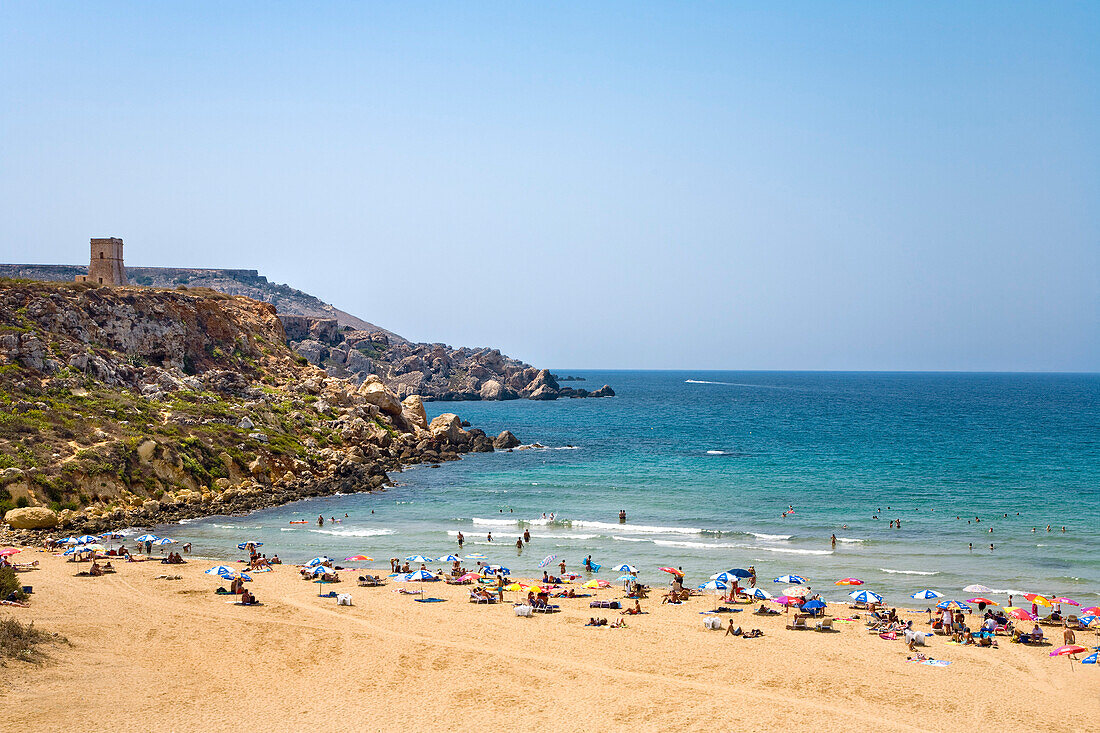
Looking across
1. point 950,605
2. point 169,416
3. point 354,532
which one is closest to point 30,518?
point 354,532

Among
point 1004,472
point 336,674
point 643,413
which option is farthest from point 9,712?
point 643,413

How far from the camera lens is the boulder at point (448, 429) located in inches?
3088

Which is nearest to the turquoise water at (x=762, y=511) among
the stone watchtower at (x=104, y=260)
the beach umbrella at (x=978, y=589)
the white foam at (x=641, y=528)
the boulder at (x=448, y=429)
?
the white foam at (x=641, y=528)

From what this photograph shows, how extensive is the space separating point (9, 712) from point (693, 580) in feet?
80.7

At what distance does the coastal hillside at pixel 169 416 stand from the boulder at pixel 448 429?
0.16 metres

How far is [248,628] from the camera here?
25609 millimetres

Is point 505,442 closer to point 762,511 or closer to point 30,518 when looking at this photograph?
point 762,511

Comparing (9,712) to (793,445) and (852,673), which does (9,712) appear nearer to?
(852,673)

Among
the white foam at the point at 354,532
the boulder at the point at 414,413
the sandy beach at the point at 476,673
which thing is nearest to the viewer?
the sandy beach at the point at 476,673

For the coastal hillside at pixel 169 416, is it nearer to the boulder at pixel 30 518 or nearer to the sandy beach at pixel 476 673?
the boulder at pixel 30 518

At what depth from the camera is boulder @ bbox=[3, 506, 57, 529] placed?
3859 centimetres

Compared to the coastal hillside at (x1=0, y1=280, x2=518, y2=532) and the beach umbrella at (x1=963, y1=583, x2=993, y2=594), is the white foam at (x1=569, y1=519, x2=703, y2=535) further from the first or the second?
the coastal hillside at (x1=0, y1=280, x2=518, y2=532)

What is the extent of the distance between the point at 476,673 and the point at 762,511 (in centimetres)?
3045

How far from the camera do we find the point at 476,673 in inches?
862
